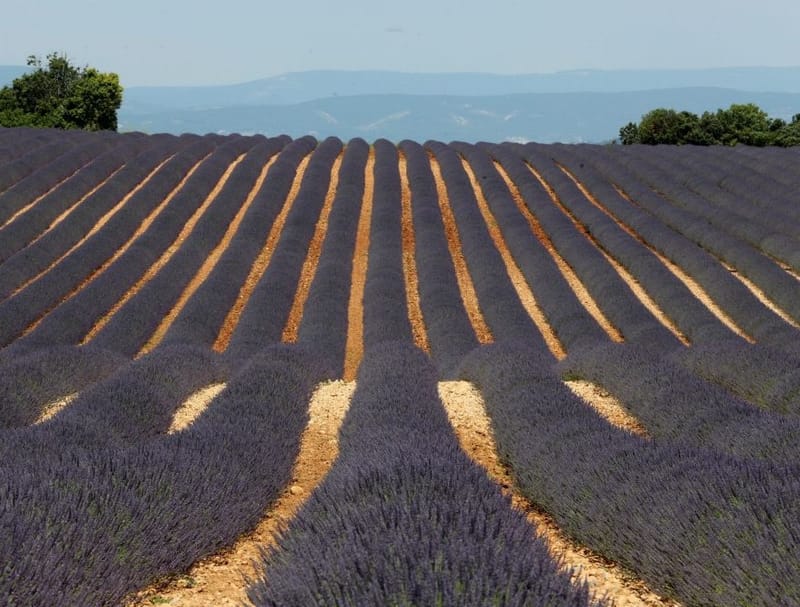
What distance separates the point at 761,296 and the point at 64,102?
41.4 metres

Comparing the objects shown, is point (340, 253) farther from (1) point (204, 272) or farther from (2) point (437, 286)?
(2) point (437, 286)

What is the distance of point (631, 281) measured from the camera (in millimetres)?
19734

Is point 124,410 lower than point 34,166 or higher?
higher

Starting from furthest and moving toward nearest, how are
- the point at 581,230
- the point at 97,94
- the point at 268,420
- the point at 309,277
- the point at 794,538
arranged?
the point at 97,94, the point at 581,230, the point at 309,277, the point at 268,420, the point at 794,538

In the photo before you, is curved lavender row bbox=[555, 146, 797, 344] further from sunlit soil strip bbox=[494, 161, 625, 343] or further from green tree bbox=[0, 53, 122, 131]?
green tree bbox=[0, 53, 122, 131]

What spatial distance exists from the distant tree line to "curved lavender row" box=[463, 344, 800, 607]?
43.4 metres

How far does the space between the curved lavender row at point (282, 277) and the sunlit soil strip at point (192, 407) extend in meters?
3.30

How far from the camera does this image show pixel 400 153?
1430 inches

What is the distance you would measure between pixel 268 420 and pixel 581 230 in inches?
721

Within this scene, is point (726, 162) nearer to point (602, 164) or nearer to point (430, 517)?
point (602, 164)

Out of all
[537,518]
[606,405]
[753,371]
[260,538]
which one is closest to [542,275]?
[753,371]

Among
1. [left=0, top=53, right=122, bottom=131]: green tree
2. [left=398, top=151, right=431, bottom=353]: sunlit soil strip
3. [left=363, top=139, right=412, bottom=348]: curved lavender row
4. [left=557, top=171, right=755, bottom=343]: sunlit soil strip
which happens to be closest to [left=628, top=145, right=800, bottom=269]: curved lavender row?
[left=557, top=171, right=755, bottom=343]: sunlit soil strip

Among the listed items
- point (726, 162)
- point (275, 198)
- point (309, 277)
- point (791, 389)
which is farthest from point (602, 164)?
point (791, 389)

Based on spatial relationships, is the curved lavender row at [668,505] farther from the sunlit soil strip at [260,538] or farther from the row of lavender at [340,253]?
the row of lavender at [340,253]
